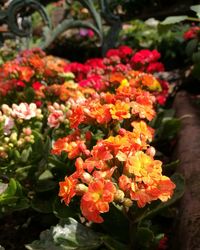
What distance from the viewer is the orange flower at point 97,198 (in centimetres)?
143

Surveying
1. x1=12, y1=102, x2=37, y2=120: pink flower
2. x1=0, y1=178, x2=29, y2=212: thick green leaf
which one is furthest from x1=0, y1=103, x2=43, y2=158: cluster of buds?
x1=0, y1=178, x2=29, y2=212: thick green leaf

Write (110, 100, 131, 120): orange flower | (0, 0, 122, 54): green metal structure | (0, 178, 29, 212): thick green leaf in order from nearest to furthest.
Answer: (110, 100, 131, 120): orange flower < (0, 178, 29, 212): thick green leaf < (0, 0, 122, 54): green metal structure

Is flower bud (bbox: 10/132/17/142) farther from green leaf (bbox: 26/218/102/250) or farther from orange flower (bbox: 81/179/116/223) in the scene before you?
orange flower (bbox: 81/179/116/223)

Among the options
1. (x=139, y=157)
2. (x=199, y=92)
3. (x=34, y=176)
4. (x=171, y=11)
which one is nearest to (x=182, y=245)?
(x=139, y=157)

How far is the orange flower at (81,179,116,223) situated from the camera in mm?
1435

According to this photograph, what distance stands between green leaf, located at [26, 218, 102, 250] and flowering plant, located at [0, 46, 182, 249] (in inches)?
0.4

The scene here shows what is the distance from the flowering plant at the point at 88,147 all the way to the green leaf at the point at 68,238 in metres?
0.01

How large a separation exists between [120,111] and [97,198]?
51 cm

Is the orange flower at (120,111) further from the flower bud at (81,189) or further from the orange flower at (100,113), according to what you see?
the flower bud at (81,189)

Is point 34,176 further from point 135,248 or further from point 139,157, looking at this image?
point 139,157

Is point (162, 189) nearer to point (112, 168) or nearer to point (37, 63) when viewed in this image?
point (112, 168)

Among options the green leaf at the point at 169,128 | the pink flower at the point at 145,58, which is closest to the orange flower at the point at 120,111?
the green leaf at the point at 169,128

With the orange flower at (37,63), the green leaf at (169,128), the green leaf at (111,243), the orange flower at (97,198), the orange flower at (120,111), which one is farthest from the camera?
the orange flower at (37,63)

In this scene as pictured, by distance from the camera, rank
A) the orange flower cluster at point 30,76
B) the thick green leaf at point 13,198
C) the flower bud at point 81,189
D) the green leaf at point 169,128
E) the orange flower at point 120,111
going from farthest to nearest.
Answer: the orange flower cluster at point 30,76 < the green leaf at point 169,128 < the thick green leaf at point 13,198 < the orange flower at point 120,111 < the flower bud at point 81,189
